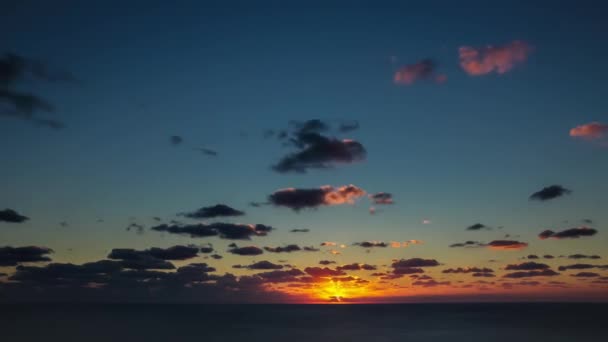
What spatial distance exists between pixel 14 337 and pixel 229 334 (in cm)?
5571

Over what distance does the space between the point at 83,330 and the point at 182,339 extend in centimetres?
3913

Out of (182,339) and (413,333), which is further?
(413,333)

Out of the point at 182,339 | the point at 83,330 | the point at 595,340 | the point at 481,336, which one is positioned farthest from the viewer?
the point at 83,330

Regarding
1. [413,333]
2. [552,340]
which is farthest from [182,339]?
[552,340]

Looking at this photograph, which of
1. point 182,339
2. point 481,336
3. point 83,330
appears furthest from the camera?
point 83,330

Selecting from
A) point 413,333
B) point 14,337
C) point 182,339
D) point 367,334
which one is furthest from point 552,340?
point 14,337

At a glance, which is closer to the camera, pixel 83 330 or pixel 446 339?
pixel 446 339

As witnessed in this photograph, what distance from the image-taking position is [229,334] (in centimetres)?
12775

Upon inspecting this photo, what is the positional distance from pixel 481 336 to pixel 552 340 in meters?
18.3

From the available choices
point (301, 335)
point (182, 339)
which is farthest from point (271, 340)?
point (182, 339)

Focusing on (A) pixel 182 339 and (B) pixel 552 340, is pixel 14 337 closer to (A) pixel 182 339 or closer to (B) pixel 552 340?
(A) pixel 182 339

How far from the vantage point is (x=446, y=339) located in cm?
11719

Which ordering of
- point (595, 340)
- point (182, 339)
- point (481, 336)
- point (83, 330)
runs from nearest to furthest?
→ point (595, 340), point (182, 339), point (481, 336), point (83, 330)

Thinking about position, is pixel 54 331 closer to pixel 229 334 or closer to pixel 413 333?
pixel 229 334
